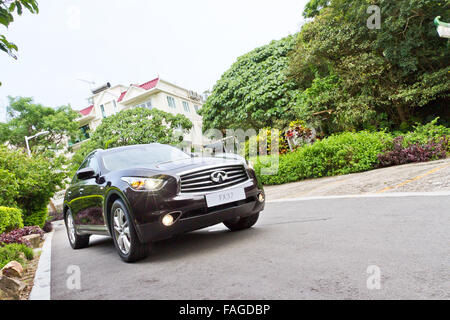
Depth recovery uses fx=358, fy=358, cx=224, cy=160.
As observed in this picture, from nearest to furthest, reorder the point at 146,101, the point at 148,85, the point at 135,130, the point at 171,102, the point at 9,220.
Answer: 1. the point at 9,220
2. the point at 135,130
3. the point at 146,101
4. the point at 148,85
5. the point at 171,102

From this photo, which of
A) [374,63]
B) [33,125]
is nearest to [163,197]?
[374,63]

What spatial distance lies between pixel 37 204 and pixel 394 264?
1729 cm

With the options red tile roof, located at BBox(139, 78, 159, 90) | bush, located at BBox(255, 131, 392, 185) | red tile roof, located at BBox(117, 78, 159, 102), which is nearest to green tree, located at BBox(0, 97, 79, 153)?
red tile roof, located at BBox(117, 78, 159, 102)

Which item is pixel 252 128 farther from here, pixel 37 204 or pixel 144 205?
pixel 144 205

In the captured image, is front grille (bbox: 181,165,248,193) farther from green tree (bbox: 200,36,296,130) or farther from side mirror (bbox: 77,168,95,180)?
green tree (bbox: 200,36,296,130)

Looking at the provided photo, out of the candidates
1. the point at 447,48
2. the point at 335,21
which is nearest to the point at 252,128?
the point at 335,21

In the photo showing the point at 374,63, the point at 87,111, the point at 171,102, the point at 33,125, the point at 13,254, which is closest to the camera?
the point at 13,254

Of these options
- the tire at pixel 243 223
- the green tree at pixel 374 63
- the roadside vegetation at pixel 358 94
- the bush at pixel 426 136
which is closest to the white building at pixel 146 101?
the roadside vegetation at pixel 358 94

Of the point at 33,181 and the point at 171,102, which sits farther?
the point at 171,102

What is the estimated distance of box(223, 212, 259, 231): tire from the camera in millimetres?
5473

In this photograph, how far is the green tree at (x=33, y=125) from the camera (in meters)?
35.2

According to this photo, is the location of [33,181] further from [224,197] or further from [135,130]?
[224,197]

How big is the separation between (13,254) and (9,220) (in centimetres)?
485

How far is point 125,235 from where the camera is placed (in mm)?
4449
